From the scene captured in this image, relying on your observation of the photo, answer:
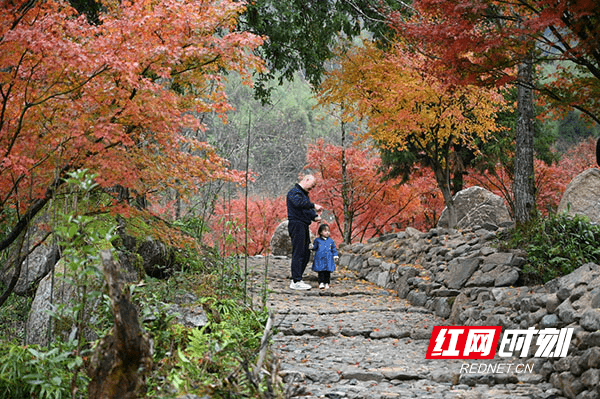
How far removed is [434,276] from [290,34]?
15.7 ft

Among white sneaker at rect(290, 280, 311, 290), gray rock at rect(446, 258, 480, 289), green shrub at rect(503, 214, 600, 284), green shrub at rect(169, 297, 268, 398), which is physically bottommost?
green shrub at rect(169, 297, 268, 398)

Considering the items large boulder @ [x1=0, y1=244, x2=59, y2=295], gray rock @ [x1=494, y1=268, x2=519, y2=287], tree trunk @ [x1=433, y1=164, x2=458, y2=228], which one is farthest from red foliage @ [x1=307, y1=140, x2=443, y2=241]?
large boulder @ [x1=0, y1=244, x2=59, y2=295]

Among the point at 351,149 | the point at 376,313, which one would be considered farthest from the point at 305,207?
the point at 351,149

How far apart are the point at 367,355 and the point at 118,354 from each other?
2.84 meters

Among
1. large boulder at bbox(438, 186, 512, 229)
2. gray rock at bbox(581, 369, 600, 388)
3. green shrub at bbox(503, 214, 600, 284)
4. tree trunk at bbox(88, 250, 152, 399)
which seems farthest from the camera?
large boulder at bbox(438, 186, 512, 229)

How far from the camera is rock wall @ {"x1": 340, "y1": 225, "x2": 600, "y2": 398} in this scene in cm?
357

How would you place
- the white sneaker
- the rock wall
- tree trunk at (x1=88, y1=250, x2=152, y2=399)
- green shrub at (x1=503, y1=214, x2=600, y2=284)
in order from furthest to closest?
the white sneaker → green shrub at (x1=503, y1=214, x2=600, y2=284) → the rock wall → tree trunk at (x1=88, y1=250, x2=152, y2=399)

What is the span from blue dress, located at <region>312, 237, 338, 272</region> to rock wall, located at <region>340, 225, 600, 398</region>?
1.18 metres

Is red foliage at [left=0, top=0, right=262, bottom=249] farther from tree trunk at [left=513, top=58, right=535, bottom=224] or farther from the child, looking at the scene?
tree trunk at [left=513, top=58, right=535, bottom=224]

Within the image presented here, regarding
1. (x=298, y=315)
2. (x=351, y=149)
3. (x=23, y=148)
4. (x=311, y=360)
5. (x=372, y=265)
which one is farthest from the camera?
(x=351, y=149)

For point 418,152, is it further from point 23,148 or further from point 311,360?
point 23,148

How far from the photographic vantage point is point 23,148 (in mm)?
3594


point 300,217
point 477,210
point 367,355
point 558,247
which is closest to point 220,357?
point 367,355

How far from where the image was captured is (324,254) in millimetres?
7762
